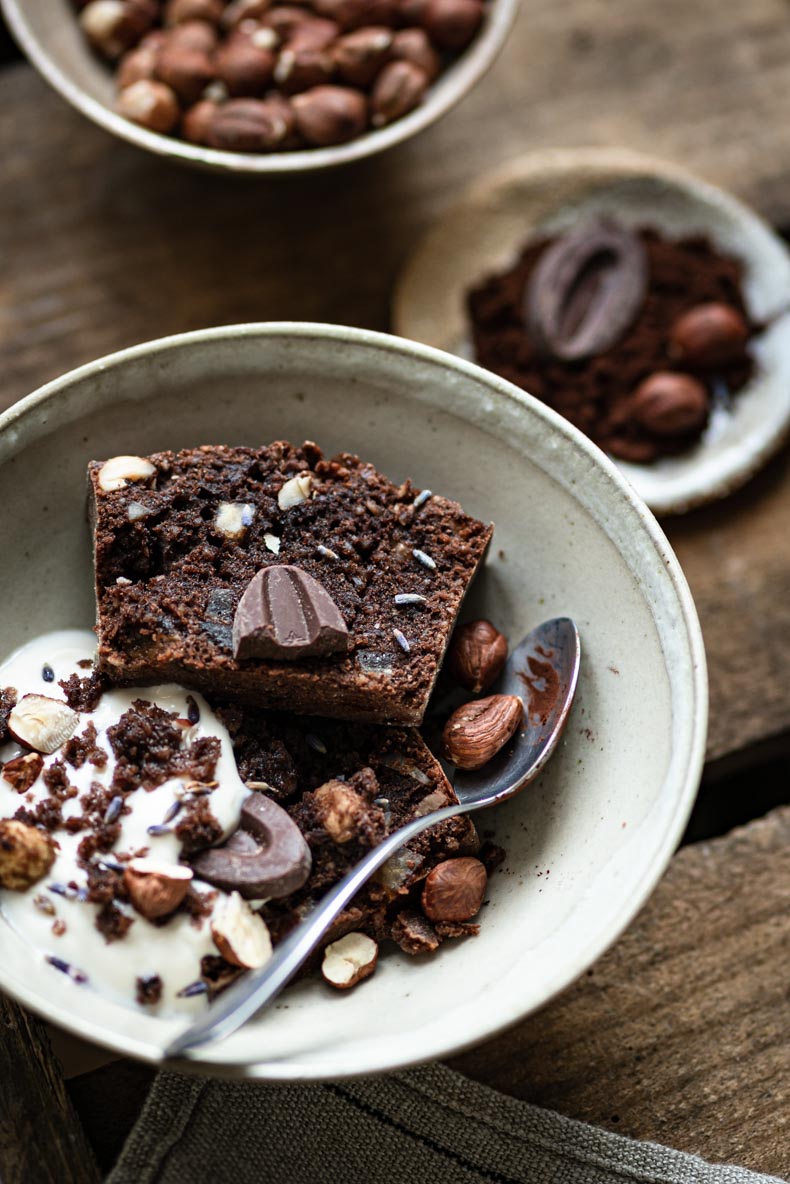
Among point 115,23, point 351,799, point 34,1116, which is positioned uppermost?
point 115,23

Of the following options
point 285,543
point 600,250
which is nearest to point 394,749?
point 285,543

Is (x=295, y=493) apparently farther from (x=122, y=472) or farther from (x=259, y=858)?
(x=259, y=858)

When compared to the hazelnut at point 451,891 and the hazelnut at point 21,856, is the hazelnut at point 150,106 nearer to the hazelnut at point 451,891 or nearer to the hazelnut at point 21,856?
the hazelnut at point 21,856

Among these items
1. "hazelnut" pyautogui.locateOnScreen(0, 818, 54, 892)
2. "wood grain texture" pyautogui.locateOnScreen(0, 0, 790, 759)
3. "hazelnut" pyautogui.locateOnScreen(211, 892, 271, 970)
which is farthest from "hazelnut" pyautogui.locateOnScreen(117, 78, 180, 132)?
"hazelnut" pyautogui.locateOnScreen(211, 892, 271, 970)

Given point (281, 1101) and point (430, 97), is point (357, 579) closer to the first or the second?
point (281, 1101)

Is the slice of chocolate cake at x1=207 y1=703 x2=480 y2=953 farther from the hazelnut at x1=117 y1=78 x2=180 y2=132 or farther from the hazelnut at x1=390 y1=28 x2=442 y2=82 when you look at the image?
the hazelnut at x1=390 y1=28 x2=442 y2=82

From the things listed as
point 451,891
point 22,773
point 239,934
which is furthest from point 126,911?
point 451,891
